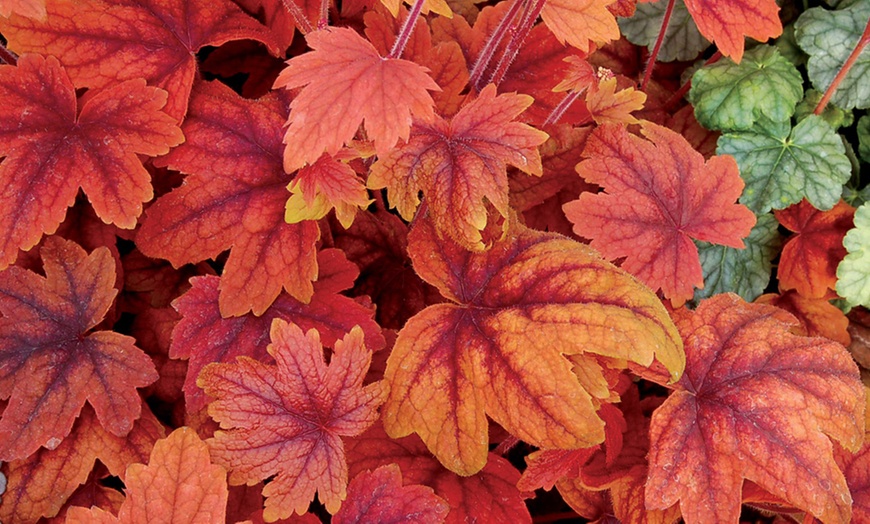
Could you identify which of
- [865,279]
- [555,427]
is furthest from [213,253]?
[865,279]

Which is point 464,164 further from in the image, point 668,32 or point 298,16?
point 668,32

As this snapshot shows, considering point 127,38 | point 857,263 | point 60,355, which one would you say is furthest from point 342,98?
point 857,263

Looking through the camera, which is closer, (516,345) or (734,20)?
(516,345)

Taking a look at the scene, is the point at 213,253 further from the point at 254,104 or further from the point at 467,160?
the point at 467,160

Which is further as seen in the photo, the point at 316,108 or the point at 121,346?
the point at 121,346

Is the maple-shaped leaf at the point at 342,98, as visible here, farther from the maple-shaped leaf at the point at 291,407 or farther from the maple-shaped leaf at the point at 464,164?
the maple-shaped leaf at the point at 291,407

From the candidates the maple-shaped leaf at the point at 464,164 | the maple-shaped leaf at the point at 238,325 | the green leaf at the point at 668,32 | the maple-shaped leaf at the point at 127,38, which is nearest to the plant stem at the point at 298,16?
the maple-shaped leaf at the point at 127,38
